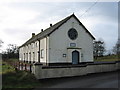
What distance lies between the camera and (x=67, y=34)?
28.2 m

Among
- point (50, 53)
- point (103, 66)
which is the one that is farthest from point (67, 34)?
point (103, 66)

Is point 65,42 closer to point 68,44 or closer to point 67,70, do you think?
point 68,44

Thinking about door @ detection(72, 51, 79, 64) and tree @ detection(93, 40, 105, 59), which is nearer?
door @ detection(72, 51, 79, 64)

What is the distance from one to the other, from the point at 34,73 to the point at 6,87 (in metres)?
3.93

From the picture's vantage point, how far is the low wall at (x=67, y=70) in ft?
51.9

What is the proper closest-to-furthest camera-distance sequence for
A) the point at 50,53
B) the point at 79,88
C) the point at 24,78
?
the point at 79,88
the point at 24,78
the point at 50,53

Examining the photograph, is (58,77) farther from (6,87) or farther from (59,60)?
(59,60)

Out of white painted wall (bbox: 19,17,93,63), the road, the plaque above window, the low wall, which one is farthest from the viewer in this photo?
the plaque above window

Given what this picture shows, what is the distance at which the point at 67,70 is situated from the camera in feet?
57.0

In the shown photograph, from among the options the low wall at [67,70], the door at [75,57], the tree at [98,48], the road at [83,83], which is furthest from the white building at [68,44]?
the tree at [98,48]

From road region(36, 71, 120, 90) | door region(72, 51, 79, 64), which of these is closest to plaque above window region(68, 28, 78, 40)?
door region(72, 51, 79, 64)

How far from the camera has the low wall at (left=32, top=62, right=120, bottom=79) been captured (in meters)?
15.8

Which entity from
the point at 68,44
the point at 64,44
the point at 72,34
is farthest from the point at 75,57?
the point at 72,34

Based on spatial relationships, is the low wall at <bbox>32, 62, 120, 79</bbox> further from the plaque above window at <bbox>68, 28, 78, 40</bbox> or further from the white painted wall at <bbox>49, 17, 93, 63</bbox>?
the plaque above window at <bbox>68, 28, 78, 40</bbox>
